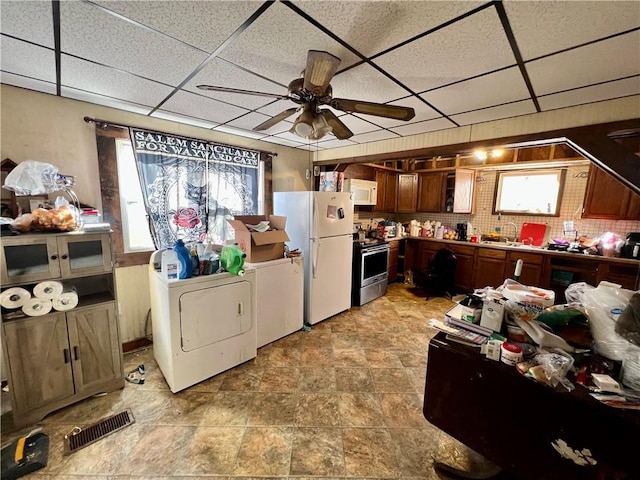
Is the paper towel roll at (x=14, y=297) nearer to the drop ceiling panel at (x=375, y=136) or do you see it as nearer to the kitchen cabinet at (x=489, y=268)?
the drop ceiling panel at (x=375, y=136)

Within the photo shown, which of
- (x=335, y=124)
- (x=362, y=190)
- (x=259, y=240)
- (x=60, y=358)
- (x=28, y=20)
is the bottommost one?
(x=60, y=358)

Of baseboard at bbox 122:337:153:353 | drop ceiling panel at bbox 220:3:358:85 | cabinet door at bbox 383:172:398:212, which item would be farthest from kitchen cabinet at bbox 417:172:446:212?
baseboard at bbox 122:337:153:353

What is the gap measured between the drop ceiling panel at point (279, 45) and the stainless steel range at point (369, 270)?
2.69 m

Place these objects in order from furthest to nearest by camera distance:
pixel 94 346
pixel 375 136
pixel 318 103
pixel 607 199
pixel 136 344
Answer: pixel 607 199
pixel 375 136
pixel 136 344
pixel 94 346
pixel 318 103

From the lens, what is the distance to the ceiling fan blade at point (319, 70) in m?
1.25

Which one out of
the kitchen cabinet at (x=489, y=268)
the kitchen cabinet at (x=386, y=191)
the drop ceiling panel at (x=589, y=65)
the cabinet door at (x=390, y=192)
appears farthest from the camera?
the cabinet door at (x=390, y=192)

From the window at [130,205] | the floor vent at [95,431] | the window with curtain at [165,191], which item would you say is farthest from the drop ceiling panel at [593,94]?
the floor vent at [95,431]

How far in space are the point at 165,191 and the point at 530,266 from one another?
16.2 feet

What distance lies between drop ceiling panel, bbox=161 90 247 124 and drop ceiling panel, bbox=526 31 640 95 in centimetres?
228

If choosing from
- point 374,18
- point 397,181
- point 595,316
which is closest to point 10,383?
point 374,18

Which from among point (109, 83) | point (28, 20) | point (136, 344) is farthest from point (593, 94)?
point (136, 344)

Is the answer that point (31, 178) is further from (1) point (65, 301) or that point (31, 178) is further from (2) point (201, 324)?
(2) point (201, 324)

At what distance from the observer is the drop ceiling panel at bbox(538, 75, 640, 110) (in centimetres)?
A: 176

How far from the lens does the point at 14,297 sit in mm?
1720
